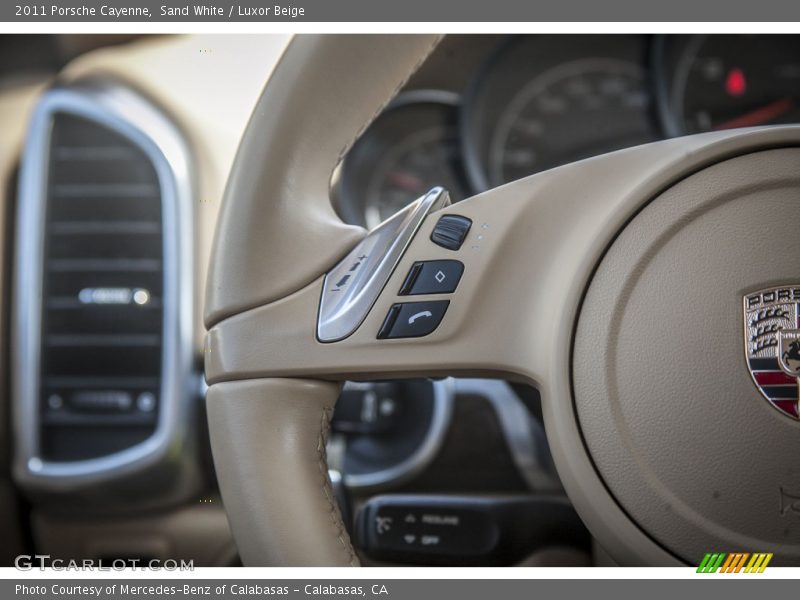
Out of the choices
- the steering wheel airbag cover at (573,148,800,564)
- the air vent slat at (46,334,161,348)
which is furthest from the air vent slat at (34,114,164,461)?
the steering wheel airbag cover at (573,148,800,564)

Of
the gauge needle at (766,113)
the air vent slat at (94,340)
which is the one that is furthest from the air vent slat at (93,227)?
the gauge needle at (766,113)

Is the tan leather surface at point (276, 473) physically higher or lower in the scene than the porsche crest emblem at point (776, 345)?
lower

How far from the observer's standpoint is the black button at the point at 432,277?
1.85 ft

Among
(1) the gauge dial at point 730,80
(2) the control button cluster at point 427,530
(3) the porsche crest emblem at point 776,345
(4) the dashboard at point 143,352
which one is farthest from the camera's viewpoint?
(1) the gauge dial at point 730,80

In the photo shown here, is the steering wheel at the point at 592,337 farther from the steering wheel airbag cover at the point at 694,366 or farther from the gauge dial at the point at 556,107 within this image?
the gauge dial at the point at 556,107

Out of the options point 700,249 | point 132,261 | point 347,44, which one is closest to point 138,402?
point 132,261

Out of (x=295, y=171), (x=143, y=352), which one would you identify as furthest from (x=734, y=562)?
(x=143, y=352)

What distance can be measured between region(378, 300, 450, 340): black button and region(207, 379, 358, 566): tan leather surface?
0.22 ft

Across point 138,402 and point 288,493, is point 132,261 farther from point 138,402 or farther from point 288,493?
point 288,493

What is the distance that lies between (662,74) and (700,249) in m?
0.86

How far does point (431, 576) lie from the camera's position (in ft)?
2.08

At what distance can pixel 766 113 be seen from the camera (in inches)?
52.7

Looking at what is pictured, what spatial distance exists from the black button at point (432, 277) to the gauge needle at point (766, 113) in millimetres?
955

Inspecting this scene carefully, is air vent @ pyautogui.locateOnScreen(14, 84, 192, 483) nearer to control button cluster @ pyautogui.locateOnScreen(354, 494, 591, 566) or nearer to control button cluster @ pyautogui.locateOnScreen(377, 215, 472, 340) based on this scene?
control button cluster @ pyautogui.locateOnScreen(354, 494, 591, 566)
